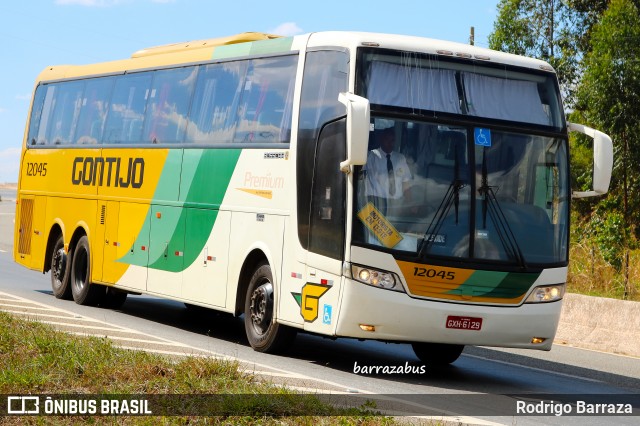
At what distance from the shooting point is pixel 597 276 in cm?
2238

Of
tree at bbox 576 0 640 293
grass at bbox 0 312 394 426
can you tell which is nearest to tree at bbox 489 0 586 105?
tree at bbox 576 0 640 293

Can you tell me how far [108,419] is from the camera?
29.5 feet

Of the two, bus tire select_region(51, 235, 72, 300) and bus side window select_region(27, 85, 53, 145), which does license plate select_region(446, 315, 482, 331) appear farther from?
bus side window select_region(27, 85, 53, 145)

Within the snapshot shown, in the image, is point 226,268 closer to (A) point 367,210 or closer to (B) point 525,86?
(A) point 367,210

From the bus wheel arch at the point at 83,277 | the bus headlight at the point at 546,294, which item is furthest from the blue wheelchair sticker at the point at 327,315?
the bus wheel arch at the point at 83,277

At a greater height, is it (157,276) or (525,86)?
(525,86)

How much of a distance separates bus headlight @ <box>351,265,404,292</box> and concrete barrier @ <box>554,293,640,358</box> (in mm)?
5998

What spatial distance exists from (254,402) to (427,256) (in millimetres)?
4123

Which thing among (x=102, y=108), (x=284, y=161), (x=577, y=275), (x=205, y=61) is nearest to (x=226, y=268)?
(x=284, y=161)

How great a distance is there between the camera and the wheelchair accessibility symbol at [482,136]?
43.9 ft

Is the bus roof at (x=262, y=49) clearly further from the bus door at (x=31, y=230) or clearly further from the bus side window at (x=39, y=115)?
the bus door at (x=31, y=230)

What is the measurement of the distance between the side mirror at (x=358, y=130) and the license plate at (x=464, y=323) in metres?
1.94

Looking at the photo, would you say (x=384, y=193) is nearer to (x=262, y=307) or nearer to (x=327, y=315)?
(x=327, y=315)

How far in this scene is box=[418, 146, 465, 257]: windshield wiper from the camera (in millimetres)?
12961
